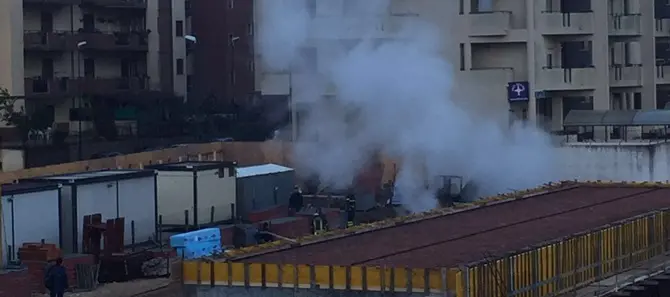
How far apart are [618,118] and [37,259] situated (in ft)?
51.5

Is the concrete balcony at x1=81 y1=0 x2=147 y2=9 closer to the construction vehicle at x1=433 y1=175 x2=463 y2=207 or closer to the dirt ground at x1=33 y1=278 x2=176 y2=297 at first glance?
the construction vehicle at x1=433 y1=175 x2=463 y2=207

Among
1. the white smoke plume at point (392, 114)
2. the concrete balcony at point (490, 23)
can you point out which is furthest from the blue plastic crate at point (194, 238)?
the concrete balcony at point (490, 23)

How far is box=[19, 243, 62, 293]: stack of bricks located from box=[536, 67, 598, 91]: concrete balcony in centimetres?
1677

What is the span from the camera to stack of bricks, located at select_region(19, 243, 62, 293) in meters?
23.7

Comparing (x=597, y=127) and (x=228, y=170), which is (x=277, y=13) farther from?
(x=597, y=127)

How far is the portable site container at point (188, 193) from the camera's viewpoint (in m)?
30.6

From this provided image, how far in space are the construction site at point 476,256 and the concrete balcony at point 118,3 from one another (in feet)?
77.2

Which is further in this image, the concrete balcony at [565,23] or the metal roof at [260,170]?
the concrete balcony at [565,23]

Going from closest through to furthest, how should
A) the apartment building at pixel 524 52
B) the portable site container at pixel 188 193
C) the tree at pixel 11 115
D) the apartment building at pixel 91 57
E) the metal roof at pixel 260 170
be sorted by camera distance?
the portable site container at pixel 188 193 → the metal roof at pixel 260 170 → the apartment building at pixel 524 52 → the tree at pixel 11 115 → the apartment building at pixel 91 57

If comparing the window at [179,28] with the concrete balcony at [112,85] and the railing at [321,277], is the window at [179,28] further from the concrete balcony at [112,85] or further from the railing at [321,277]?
the railing at [321,277]

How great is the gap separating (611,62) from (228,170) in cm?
1312

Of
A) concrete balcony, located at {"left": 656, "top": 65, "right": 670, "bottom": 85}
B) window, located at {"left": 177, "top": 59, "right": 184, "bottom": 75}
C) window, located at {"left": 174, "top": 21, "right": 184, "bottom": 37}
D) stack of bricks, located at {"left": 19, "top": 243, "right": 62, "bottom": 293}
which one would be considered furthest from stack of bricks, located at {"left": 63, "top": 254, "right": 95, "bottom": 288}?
window, located at {"left": 177, "top": 59, "right": 184, "bottom": 75}

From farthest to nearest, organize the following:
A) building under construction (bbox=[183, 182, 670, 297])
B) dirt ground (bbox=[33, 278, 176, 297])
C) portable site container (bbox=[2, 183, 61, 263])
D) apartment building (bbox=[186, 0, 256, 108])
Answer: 1. apartment building (bbox=[186, 0, 256, 108])
2. portable site container (bbox=[2, 183, 61, 263])
3. dirt ground (bbox=[33, 278, 176, 297])
4. building under construction (bbox=[183, 182, 670, 297])

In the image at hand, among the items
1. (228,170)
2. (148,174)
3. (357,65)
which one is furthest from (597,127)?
(148,174)
